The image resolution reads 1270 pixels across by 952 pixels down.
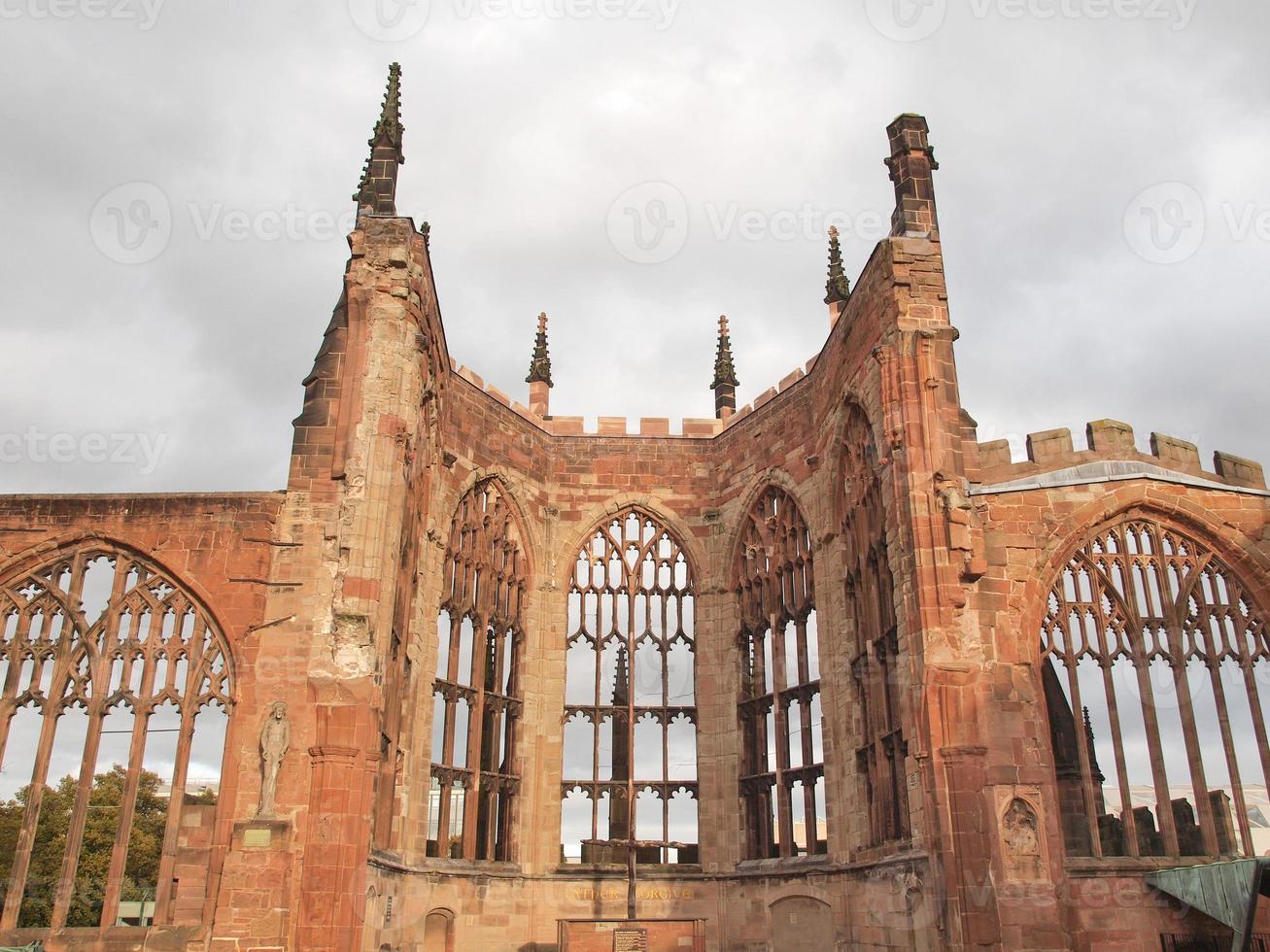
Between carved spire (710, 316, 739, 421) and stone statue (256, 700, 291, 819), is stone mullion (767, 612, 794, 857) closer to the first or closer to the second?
carved spire (710, 316, 739, 421)

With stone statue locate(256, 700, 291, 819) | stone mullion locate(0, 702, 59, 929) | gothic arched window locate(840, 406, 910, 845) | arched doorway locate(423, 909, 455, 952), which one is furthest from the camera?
arched doorway locate(423, 909, 455, 952)

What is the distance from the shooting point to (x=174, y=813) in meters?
16.3

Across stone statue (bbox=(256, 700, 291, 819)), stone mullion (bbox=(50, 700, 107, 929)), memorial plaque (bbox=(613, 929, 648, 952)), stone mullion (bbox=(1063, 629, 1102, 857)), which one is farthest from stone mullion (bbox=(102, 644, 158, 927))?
stone mullion (bbox=(1063, 629, 1102, 857))

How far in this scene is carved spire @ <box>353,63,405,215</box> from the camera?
1919 cm

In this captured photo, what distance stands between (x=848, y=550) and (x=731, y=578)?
392 centimetres

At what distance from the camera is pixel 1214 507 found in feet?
57.6

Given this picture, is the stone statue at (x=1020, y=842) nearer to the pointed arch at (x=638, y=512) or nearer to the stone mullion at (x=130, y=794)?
the pointed arch at (x=638, y=512)

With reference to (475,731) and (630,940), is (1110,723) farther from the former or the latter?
(475,731)

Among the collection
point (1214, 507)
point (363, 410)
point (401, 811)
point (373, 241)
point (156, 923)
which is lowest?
point (156, 923)

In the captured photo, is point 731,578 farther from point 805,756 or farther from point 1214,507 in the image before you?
point 1214,507

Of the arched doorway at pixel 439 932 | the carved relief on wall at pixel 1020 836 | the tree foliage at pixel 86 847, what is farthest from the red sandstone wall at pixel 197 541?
the tree foliage at pixel 86 847

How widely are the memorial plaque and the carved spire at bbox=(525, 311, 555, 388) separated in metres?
12.8

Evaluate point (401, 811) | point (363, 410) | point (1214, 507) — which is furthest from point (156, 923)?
point (1214, 507)

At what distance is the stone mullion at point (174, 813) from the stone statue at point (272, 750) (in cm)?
139
